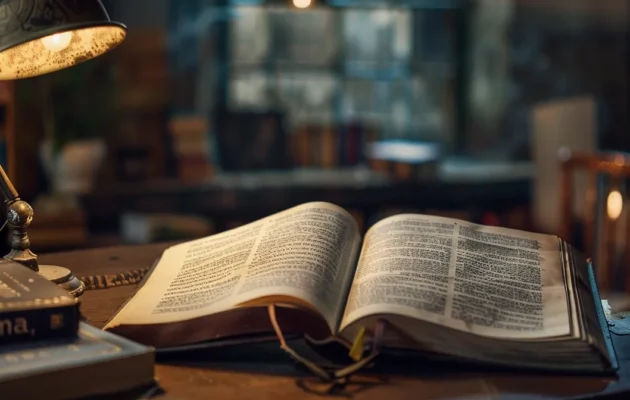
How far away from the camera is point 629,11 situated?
15.1ft

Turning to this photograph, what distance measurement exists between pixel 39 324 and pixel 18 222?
260 millimetres

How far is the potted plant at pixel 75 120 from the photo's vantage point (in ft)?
11.0

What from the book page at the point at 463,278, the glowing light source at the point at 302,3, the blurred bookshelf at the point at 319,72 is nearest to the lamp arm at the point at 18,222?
the book page at the point at 463,278

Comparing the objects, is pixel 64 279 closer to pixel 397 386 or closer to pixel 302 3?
pixel 397 386

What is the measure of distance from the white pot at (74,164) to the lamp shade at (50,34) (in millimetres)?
2326

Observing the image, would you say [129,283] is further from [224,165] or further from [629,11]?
[629,11]

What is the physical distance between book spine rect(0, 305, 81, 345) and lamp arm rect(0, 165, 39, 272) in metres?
0.24

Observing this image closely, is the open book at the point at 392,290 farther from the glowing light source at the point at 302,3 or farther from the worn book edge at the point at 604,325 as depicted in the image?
the glowing light source at the point at 302,3

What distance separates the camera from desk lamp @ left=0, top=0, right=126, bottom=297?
0.90m

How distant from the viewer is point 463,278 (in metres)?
0.94

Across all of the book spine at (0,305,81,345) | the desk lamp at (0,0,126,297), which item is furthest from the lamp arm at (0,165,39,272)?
the book spine at (0,305,81,345)

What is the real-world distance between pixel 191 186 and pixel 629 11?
2.41m

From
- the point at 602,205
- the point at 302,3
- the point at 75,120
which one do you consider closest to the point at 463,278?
the point at 602,205

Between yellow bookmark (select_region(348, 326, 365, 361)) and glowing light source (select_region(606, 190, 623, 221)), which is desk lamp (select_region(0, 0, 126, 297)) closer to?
yellow bookmark (select_region(348, 326, 365, 361))
